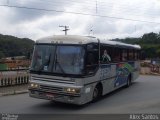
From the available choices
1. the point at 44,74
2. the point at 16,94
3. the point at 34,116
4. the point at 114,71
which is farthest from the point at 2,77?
the point at 34,116

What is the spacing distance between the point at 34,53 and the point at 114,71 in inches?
203

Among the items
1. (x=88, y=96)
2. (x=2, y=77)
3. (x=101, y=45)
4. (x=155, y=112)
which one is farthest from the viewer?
(x=2, y=77)

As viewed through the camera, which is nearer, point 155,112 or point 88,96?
point 155,112

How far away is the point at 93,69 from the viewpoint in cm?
1355

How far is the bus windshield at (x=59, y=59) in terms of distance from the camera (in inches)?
488

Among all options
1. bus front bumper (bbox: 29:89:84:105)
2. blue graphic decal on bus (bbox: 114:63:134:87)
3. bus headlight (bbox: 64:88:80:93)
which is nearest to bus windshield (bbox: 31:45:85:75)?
bus headlight (bbox: 64:88:80:93)

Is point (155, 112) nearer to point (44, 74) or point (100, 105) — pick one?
point (100, 105)

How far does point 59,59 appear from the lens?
12.6 metres

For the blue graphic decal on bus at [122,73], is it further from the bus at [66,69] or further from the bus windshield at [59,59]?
the bus windshield at [59,59]

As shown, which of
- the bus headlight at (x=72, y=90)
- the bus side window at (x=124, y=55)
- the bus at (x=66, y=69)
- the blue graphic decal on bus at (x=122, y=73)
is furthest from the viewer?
the bus side window at (x=124, y=55)

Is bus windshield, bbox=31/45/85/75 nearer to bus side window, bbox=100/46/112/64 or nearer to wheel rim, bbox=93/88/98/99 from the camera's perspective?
wheel rim, bbox=93/88/98/99

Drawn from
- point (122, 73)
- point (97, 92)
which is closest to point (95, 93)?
point (97, 92)

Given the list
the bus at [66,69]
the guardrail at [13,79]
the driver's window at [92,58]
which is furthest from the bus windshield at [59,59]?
the guardrail at [13,79]

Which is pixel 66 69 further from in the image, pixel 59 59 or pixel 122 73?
pixel 122 73
